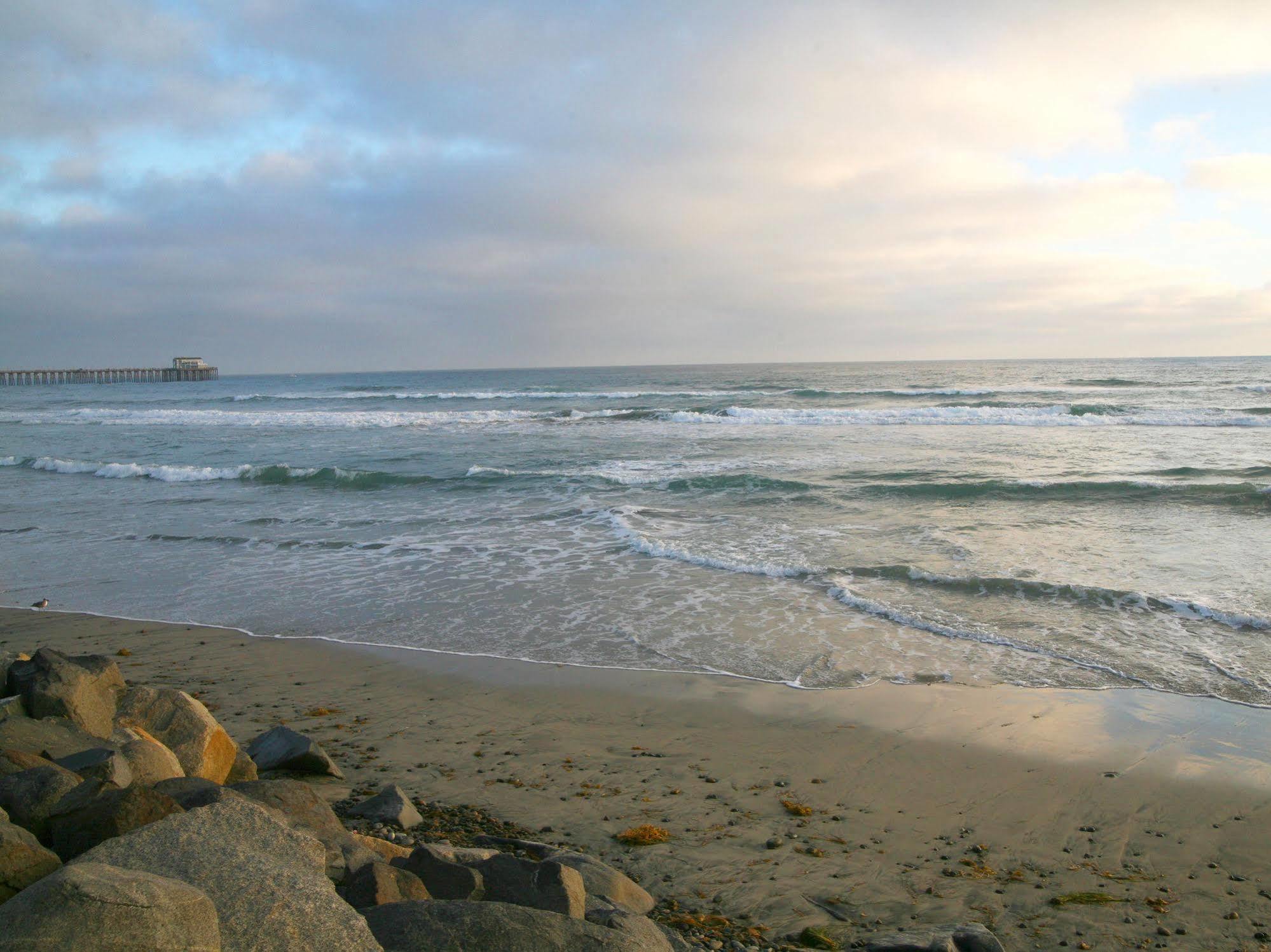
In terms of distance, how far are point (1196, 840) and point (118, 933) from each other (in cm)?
512

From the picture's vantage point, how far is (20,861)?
2.84 metres

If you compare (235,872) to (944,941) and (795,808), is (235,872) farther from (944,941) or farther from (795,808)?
(795,808)

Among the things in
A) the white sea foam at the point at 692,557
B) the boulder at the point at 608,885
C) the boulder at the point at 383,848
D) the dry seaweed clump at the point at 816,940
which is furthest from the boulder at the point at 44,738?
the white sea foam at the point at 692,557

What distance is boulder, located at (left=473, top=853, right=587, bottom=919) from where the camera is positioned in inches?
121

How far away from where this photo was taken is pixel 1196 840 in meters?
4.48

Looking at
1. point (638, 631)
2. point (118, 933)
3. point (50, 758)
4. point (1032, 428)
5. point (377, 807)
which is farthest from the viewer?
point (1032, 428)

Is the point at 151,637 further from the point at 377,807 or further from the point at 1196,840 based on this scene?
the point at 1196,840

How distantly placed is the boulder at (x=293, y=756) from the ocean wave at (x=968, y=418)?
30.7m

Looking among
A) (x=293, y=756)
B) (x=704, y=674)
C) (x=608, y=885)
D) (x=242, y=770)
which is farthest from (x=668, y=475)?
(x=608, y=885)

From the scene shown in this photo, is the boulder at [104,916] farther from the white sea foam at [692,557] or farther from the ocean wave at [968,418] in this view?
the ocean wave at [968,418]

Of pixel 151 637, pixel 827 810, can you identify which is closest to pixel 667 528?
pixel 151 637

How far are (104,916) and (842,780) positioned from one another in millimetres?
4111

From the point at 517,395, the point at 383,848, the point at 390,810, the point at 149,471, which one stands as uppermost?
the point at 517,395

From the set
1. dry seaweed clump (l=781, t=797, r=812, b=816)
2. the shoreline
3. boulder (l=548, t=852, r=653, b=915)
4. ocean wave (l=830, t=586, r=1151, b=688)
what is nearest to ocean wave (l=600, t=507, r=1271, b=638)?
ocean wave (l=830, t=586, r=1151, b=688)
